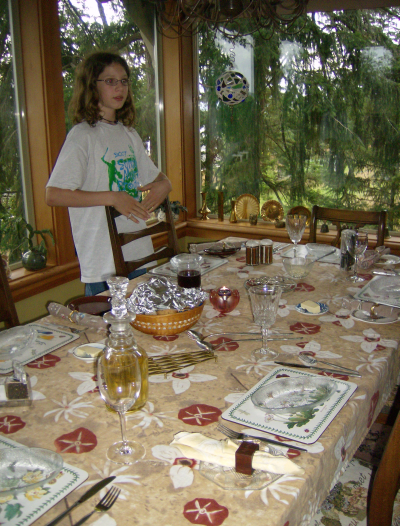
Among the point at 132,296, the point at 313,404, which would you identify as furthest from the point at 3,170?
the point at 313,404

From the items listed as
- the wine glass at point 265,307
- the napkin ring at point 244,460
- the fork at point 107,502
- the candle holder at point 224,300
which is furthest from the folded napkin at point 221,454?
the candle holder at point 224,300

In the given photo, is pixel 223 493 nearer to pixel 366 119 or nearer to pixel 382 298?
pixel 382 298

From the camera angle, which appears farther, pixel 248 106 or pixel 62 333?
pixel 248 106

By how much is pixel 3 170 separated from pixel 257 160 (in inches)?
73.3

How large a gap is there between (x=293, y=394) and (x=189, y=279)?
64 cm

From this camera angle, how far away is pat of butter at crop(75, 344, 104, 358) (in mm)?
1210

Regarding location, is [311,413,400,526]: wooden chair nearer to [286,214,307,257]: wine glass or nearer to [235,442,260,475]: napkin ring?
[235,442,260,475]: napkin ring

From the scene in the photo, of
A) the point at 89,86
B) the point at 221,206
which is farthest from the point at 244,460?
the point at 221,206

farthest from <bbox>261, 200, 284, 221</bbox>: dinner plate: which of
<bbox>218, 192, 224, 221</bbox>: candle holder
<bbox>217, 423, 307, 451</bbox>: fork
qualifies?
<bbox>217, 423, 307, 451</bbox>: fork

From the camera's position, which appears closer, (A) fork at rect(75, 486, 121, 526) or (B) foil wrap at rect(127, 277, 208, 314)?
(A) fork at rect(75, 486, 121, 526)

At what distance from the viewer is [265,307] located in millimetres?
1204

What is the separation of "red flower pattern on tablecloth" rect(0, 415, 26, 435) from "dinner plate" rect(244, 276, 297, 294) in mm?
891

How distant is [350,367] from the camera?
1137 mm

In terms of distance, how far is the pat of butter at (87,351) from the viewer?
1.21 metres
